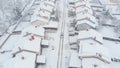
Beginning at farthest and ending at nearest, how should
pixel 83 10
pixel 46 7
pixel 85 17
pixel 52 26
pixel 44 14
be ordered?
pixel 46 7 < pixel 83 10 < pixel 44 14 < pixel 85 17 < pixel 52 26

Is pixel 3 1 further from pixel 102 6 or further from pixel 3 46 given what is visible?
pixel 102 6

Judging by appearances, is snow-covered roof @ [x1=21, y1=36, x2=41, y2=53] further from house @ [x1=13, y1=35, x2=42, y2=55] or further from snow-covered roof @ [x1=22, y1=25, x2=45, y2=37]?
snow-covered roof @ [x1=22, y1=25, x2=45, y2=37]

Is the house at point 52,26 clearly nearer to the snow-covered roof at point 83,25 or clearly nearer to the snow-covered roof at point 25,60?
the snow-covered roof at point 83,25

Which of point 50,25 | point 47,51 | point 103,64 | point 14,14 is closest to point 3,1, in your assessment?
point 14,14

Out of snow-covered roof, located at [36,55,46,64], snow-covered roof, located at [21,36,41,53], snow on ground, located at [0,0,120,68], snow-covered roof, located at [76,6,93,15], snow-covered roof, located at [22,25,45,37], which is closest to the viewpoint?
snow-covered roof, located at [36,55,46,64]

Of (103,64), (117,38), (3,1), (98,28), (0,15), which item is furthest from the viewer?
(3,1)

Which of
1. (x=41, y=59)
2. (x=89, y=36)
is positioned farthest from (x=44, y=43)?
(x=89, y=36)

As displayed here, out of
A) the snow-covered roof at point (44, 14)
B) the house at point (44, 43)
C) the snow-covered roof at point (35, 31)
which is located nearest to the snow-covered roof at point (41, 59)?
the house at point (44, 43)

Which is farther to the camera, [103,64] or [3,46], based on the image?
[3,46]

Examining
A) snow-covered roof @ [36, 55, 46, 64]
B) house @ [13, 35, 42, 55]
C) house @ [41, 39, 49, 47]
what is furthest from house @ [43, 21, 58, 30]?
snow-covered roof @ [36, 55, 46, 64]

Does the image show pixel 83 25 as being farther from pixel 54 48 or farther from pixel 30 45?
pixel 30 45

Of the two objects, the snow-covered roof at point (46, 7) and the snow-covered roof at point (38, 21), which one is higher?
the snow-covered roof at point (46, 7)
